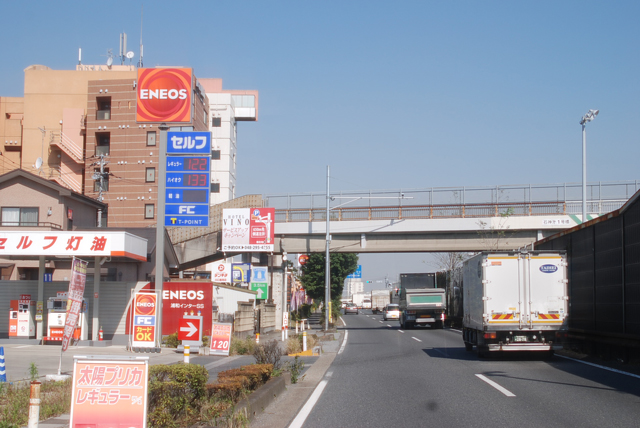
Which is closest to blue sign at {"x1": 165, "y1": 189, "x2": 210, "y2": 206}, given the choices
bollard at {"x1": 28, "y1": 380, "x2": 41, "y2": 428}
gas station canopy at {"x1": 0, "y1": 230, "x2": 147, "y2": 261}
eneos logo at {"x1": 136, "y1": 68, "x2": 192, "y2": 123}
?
gas station canopy at {"x1": 0, "y1": 230, "x2": 147, "y2": 261}

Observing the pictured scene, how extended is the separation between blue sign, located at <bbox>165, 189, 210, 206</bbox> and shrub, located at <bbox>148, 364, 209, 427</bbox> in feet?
52.0

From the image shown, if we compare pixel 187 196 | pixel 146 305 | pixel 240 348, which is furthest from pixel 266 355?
pixel 187 196

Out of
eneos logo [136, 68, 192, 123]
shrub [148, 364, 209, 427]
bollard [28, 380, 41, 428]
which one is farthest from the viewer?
eneos logo [136, 68, 192, 123]

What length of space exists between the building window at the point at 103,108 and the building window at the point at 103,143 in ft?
5.23

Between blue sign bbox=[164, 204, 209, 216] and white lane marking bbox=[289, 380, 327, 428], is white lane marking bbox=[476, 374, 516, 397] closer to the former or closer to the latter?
white lane marking bbox=[289, 380, 327, 428]

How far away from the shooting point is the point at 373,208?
40719mm

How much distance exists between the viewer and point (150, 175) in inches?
2269

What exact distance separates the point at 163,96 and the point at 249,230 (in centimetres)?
2039

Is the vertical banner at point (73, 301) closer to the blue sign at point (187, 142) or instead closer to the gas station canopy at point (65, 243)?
the gas station canopy at point (65, 243)

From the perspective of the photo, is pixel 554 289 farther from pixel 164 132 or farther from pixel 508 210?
pixel 508 210

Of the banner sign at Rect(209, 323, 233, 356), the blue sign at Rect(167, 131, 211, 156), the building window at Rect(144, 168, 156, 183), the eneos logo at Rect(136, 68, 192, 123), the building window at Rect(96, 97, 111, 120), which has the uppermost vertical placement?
the building window at Rect(96, 97, 111, 120)

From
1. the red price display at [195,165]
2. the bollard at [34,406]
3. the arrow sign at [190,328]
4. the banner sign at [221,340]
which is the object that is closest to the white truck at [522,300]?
the banner sign at [221,340]

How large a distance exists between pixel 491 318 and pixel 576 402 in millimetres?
7356

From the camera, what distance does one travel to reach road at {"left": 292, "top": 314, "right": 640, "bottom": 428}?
8953 mm
